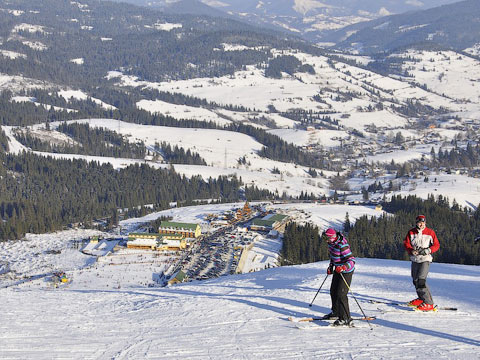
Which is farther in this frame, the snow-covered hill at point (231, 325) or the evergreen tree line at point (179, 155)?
the evergreen tree line at point (179, 155)

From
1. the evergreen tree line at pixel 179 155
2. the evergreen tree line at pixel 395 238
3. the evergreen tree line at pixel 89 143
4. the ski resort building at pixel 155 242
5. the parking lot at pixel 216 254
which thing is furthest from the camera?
the evergreen tree line at pixel 179 155

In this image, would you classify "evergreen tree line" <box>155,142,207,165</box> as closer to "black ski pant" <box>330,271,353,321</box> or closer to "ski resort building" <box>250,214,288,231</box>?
"ski resort building" <box>250,214,288,231</box>

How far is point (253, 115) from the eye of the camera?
623 feet

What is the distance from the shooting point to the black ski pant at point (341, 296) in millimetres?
12609

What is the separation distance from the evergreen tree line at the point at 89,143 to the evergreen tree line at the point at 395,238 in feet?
236

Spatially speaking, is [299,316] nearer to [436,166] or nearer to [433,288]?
[433,288]

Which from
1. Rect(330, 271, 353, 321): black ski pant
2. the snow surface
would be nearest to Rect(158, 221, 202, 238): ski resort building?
the snow surface

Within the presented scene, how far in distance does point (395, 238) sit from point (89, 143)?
91029mm

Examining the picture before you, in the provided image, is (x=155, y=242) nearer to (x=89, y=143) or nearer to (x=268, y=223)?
(x=268, y=223)

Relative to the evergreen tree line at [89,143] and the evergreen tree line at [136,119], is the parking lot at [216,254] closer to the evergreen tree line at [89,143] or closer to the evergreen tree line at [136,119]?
the evergreen tree line at [89,143]

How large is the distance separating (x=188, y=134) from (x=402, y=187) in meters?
62.0

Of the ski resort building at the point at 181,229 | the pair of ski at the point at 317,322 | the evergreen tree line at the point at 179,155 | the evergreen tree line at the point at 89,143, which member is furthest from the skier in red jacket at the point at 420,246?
the evergreen tree line at the point at 89,143

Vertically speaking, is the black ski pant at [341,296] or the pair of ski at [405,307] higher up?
the black ski pant at [341,296]

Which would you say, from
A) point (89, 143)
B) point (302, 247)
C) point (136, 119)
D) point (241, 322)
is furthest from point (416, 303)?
point (136, 119)
